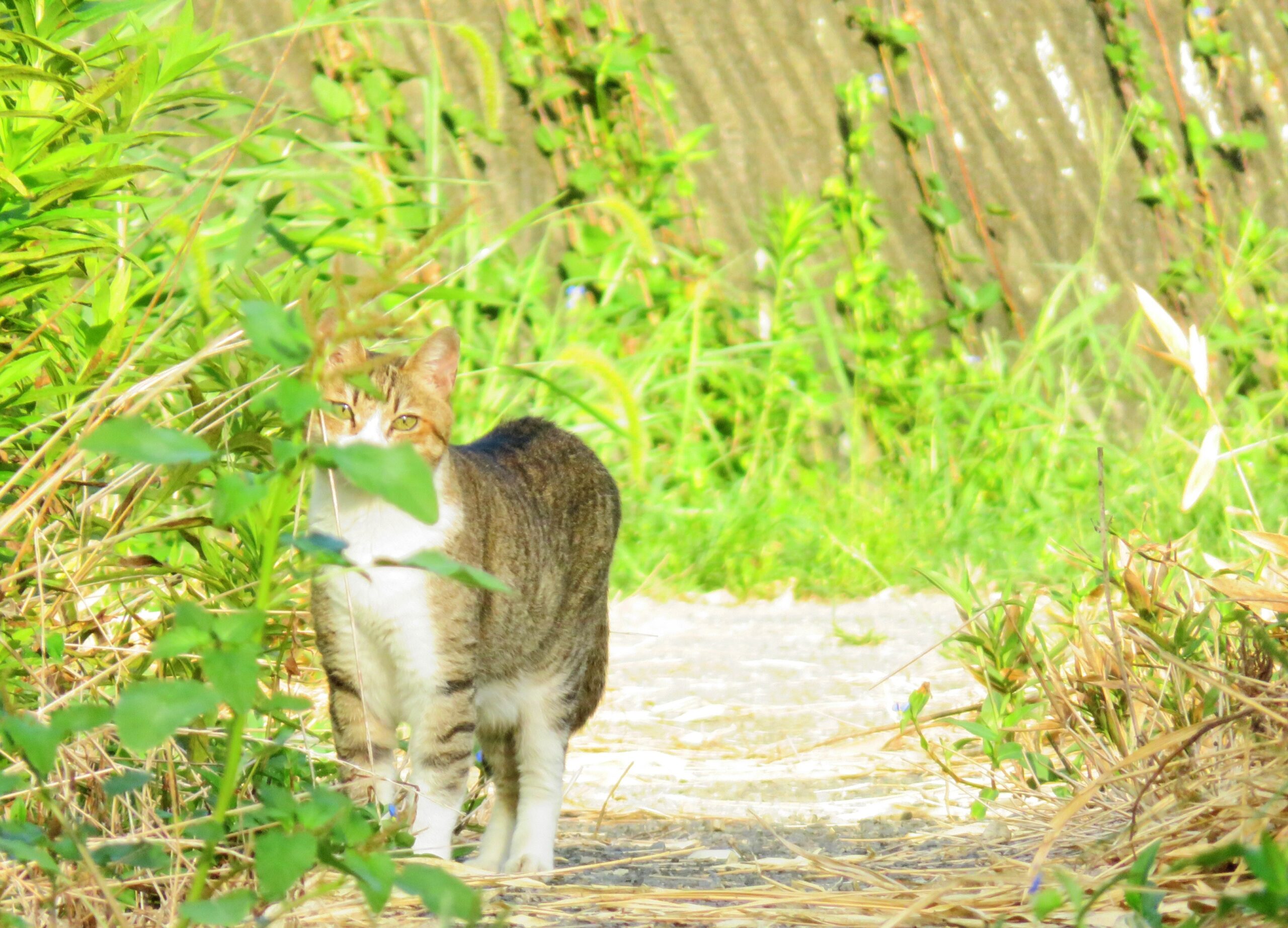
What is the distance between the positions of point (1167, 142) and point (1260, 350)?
929 mm

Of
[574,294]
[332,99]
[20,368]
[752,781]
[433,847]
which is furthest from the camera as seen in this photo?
[574,294]

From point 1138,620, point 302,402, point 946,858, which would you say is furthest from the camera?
point 1138,620

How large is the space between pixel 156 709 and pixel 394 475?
257 mm

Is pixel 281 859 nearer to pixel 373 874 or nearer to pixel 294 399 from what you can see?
pixel 373 874

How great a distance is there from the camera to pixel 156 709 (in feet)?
3.52

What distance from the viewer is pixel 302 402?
1094 mm

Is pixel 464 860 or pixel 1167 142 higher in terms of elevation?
pixel 1167 142

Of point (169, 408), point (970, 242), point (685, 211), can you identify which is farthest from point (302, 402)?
point (970, 242)

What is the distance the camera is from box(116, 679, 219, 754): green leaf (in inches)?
41.2

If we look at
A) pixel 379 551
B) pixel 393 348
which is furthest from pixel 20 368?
pixel 393 348

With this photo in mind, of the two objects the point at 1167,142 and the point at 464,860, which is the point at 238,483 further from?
the point at 1167,142

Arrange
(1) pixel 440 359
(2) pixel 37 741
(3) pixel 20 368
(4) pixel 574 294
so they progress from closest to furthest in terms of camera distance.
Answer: (2) pixel 37 741
(3) pixel 20 368
(1) pixel 440 359
(4) pixel 574 294

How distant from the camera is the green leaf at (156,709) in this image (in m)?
1.05

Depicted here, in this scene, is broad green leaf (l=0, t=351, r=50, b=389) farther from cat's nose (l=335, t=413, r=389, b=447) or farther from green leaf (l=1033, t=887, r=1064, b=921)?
green leaf (l=1033, t=887, r=1064, b=921)
